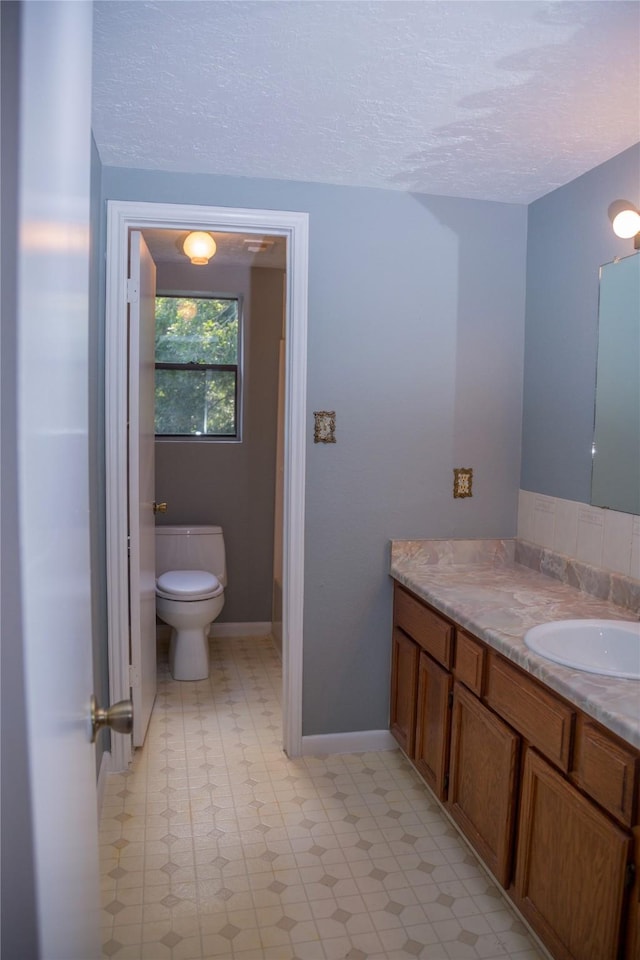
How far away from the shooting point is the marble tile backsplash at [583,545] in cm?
239

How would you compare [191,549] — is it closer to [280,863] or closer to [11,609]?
[280,863]

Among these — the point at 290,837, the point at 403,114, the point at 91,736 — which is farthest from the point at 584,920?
the point at 403,114

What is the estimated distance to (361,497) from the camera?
9.81 ft

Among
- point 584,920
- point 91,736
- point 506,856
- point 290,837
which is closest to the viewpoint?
point 91,736

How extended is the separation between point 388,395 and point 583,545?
95 cm

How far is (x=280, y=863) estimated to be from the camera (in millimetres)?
2318

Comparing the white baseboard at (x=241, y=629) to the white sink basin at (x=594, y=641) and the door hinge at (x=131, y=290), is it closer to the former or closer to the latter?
the door hinge at (x=131, y=290)

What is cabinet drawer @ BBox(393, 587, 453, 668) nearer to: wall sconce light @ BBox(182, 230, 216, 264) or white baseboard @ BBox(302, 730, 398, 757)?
white baseboard @ BBox(302, 730, 398, 757)

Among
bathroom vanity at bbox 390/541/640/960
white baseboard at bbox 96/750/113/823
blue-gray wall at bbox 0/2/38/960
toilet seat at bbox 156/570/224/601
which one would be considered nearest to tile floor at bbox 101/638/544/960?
white baseboard at bbox 96/750/113/823

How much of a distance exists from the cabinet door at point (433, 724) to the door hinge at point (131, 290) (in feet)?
5.78

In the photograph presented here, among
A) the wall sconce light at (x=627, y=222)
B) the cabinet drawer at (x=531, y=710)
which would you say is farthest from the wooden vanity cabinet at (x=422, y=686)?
the wall sconce light at (x=627, y=222)

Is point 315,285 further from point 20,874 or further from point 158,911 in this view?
point 20,874

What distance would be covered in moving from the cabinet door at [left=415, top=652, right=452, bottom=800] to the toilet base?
5.01 feet

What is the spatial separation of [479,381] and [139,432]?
142cm
